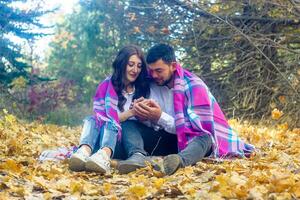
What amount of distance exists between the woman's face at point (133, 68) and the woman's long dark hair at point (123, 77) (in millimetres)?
27

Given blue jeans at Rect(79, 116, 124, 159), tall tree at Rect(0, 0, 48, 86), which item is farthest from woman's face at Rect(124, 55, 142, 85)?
tall tree at Rect(0, 0, 48, 86)

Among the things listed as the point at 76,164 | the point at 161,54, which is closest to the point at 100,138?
the point at 76,164

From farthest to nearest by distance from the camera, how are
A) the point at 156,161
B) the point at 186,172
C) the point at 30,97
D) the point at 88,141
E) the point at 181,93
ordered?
the point at 30,97, the point at 181,93, the point at 88,141, the point at 156,161, the point at 186,172

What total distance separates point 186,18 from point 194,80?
5221 mm

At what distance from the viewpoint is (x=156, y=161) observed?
391cm

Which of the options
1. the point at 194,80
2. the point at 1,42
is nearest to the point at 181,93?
the point at 194,80

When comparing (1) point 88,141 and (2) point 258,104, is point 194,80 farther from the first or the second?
(2) point 258,104

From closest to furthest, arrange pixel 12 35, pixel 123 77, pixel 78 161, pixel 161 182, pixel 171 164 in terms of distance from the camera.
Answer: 1. pixel 161 182
2. pixel 171 164
3. pixel 78 161
4. pixel 123 77
5. pixel 12 35

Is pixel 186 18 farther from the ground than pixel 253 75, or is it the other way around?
pixel 186 18

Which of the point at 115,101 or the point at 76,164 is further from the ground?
the point at 115,101

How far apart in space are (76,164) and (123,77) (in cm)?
106

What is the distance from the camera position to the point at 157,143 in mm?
4605

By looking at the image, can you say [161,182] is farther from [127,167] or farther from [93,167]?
[93,167]

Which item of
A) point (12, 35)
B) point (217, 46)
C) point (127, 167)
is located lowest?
point (127, 167)
